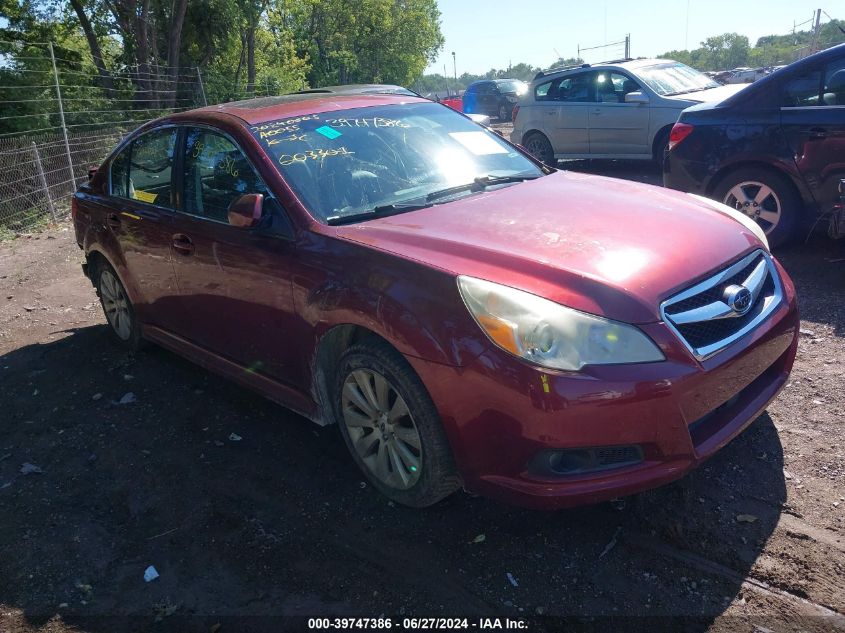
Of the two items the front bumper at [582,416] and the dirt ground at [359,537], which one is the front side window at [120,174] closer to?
the dirt ground at [359,537]

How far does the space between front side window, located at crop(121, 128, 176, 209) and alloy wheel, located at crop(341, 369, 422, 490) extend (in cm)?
198

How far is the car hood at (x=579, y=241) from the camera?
264cm

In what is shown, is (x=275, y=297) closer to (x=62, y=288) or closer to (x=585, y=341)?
(x=585, y=341)

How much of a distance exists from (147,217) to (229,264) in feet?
3.64

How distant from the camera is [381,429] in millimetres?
3131

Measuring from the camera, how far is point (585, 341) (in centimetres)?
253

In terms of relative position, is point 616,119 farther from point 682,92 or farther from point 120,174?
point 120,174

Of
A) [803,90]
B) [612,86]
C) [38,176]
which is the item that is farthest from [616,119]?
[38,176]

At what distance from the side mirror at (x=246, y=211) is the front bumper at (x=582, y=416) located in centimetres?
119

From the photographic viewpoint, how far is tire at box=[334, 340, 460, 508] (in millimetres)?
2857

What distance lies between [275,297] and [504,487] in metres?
1.57

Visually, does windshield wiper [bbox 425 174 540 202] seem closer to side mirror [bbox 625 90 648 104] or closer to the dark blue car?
the dark blue car

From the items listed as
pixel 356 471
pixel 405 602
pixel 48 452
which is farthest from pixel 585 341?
pixel 48 452

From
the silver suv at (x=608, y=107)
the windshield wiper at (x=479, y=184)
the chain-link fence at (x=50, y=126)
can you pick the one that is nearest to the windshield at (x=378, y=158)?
the windshield wiper at (x=479, y=184)
